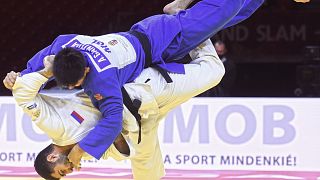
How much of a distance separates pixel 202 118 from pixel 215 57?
2723 mm

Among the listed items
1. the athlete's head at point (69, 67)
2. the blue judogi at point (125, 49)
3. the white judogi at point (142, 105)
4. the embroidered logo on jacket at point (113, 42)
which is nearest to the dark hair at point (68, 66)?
the athlete's head at point (69, 67)

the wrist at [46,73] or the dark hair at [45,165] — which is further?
the dark hair at [45,165]

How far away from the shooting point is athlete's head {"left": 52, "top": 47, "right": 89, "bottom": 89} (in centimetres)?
383

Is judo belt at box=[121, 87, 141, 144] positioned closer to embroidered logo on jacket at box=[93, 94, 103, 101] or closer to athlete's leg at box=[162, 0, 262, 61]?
embroidered logo on jacket at box=[93, 94, 103, 101]

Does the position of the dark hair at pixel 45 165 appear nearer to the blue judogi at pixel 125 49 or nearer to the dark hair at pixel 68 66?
the blue judogi at pixel 125 49

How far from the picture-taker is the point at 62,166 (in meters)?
4.13

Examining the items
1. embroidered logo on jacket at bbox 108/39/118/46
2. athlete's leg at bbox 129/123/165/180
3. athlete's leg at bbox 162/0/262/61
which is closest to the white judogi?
athlete's leg at bbox 129/123/165/180

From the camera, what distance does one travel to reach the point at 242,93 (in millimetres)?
11750

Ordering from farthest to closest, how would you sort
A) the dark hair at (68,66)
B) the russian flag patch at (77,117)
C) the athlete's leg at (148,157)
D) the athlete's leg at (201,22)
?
the athlete's leg at (148,157)
the athlete's leg at (201,22)
the russian flag patch at (77,117)
the dark hair at (68,66)

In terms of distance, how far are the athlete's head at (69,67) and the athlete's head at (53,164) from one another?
0.50 metres

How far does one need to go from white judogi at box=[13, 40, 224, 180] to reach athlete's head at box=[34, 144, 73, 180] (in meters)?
0.08

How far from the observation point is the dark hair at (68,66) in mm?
3834

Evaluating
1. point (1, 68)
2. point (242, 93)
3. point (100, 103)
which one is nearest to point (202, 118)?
point (100, 103)

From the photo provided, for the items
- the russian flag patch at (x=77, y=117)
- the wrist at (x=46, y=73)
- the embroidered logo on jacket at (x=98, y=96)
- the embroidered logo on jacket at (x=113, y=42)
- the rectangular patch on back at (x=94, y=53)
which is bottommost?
the russian flag patch at (x=77, y=117)
